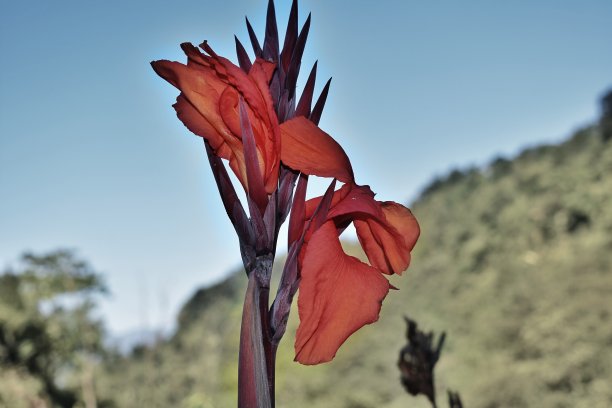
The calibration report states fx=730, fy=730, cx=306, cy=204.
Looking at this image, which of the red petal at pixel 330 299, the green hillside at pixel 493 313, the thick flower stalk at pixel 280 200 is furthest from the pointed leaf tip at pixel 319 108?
the green hillside at pixel 493 313

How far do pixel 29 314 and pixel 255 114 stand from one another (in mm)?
14796

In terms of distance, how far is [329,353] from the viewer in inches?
26.5

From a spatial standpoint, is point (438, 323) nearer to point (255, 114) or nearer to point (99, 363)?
point (99, 363)

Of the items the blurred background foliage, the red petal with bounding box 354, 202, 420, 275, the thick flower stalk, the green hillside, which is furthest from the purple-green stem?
the green hillside

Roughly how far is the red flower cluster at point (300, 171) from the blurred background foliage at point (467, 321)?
34.3ft

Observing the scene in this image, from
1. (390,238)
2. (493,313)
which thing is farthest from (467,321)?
(390,238)

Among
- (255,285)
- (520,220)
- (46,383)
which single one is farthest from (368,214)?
(520,220)

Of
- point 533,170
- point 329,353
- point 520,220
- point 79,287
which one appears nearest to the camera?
point 329,353

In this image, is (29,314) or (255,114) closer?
(255,114)

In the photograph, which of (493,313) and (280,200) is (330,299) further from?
(493,313)

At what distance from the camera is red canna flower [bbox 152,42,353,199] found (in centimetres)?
72

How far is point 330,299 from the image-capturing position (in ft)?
2.26

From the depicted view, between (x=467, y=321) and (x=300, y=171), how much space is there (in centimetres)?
1592

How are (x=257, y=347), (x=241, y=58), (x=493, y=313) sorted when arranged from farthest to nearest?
(x=493, y=313) < (x=241, y=58) < (x=257, y=347)
